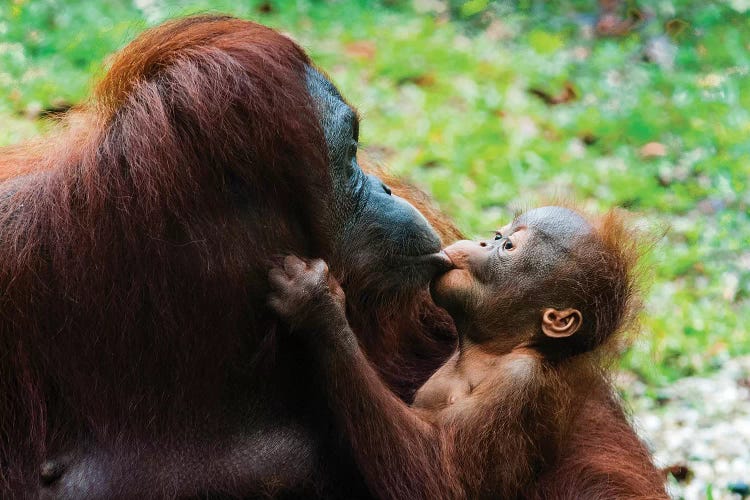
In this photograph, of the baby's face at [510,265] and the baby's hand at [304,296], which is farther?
the baby's face at [510,265]

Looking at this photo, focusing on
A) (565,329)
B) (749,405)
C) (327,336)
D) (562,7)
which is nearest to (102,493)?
(327,336)

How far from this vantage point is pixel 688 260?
266 inches

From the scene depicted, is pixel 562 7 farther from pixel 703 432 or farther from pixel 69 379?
pixel 69 379

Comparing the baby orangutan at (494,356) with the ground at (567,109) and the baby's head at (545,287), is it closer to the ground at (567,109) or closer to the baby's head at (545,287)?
the baby's head at (545,287)

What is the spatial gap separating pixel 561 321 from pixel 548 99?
4933mm

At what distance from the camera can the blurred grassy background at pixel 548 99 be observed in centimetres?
674

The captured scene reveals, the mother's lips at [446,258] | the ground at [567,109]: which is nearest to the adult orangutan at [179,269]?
the mother's lips at [446,258]

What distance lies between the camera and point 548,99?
855 centimetres

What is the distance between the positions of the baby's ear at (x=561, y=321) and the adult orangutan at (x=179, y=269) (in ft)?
2.31

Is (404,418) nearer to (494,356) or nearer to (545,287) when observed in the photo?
(494,356)

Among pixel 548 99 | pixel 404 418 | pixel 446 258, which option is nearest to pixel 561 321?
pixel 446 258

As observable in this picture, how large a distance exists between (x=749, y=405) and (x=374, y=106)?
360cm

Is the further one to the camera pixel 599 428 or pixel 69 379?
pixel 599 428

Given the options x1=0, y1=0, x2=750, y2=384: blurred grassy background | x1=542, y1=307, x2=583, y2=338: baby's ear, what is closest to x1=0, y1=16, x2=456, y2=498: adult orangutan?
x1=542, y1=307, x2=583, y2=338: baby's ear
